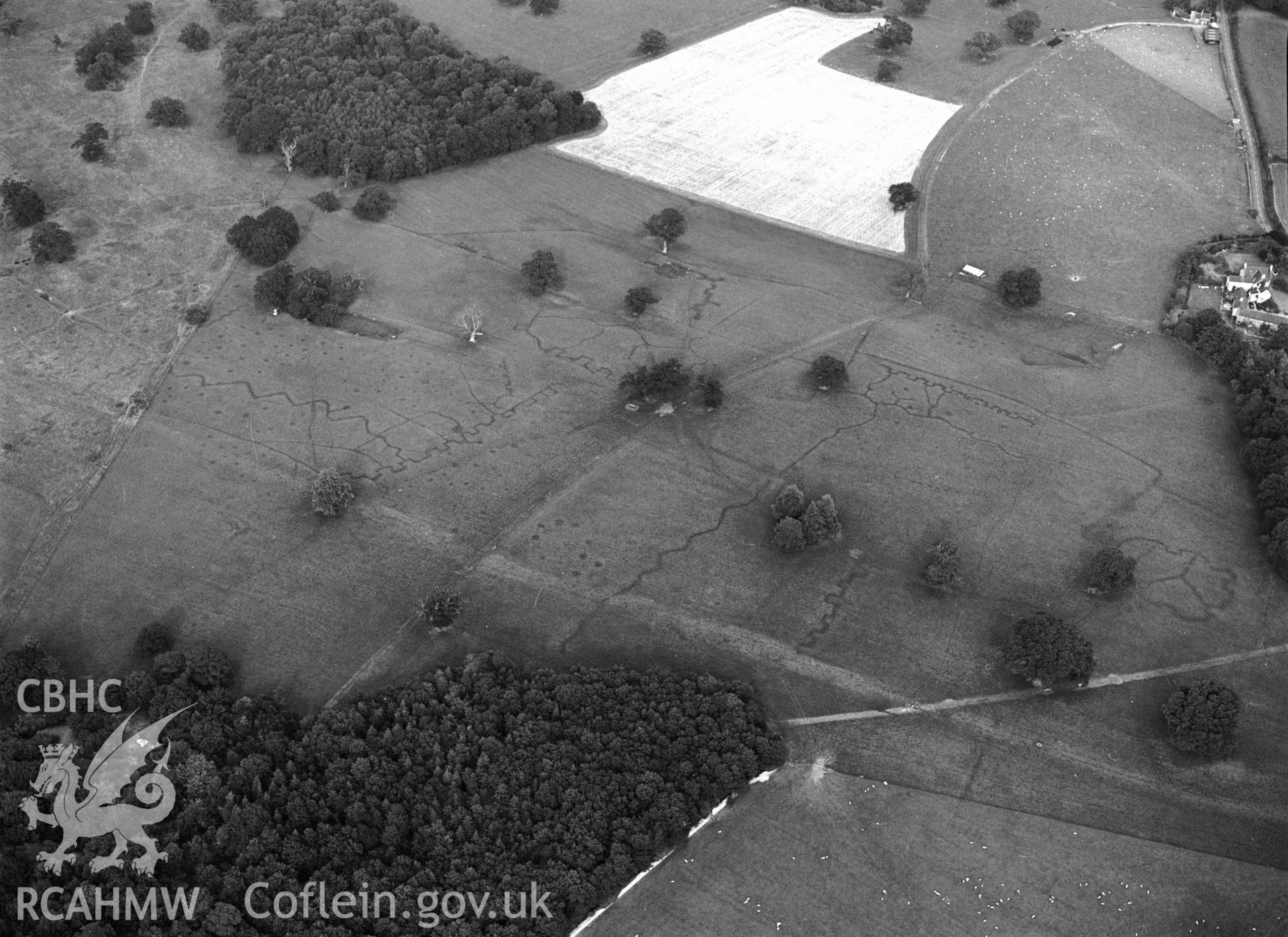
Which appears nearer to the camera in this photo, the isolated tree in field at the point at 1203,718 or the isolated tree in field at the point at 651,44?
the isolated tree in field at the point at 1203,718

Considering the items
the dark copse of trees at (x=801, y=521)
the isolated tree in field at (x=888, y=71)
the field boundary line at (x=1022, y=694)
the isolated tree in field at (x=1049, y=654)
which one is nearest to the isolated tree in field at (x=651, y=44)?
the isolated tree in field at (x=888, y=71)

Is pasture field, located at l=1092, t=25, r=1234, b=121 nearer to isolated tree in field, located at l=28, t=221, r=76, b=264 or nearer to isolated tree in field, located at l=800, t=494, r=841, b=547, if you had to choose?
isolated tree in field, located at l=800, t=494, r=841, b=547

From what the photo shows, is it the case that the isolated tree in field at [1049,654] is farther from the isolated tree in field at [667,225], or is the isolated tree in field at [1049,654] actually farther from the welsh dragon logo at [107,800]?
the isolated tree in field at [667,225]

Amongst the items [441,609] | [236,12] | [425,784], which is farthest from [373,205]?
[425,784]

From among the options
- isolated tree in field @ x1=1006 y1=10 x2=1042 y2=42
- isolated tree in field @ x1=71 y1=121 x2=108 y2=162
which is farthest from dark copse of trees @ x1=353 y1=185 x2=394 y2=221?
isolated tree in field @ x1=1006 y1=10 x2=1042 y2=42

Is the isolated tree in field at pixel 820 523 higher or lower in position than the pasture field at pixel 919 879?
higher

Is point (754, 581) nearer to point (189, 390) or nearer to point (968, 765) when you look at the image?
point (968, 765)

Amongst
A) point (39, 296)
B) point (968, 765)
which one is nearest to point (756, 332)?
point (968, 765)

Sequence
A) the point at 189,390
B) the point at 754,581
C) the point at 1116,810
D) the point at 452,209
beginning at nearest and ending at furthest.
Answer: the point at 1116,810, the point at 754,581, the point at 189,390, the point at 452,209
